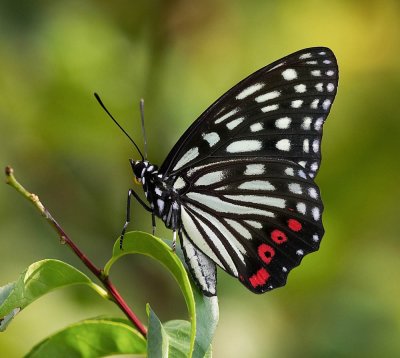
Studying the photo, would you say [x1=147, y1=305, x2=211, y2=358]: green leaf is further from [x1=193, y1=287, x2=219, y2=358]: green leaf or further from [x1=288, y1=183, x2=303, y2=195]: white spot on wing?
[x1=288, y1=183, x2=303, y2=195]: white spot on wing

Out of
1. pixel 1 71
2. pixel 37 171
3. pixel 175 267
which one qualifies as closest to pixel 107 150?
pixel 37 171

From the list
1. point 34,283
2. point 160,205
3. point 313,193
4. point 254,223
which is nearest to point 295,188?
point 313,193

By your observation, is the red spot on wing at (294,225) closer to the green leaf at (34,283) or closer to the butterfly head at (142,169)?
the butterfly head at (142,169)

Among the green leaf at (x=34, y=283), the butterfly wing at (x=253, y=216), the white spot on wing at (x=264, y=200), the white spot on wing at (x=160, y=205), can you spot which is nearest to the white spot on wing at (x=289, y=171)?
the butterfly wing at (x=253, y=216)

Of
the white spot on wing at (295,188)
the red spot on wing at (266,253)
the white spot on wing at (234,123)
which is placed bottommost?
the red spot on wing at (266,253)

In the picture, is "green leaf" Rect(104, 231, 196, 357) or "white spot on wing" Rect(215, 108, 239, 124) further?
"white spot on wing" Rect(215, 108, 239, 124)

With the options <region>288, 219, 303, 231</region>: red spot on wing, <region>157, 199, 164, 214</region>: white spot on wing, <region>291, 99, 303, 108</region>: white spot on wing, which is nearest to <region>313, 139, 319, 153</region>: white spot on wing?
<region>291, 99, 303, 108</region>: white spot on wing

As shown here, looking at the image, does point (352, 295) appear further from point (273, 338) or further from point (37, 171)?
point (37, 171)
